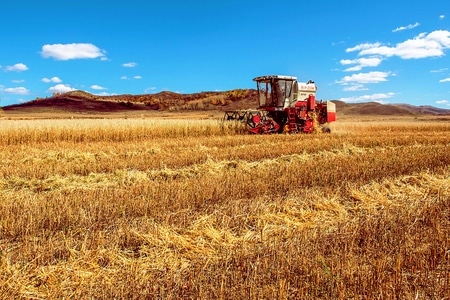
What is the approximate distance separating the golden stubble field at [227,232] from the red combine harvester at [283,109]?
10.3m

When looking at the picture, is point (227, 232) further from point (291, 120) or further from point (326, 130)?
point (326, 130)

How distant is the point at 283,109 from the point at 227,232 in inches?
597

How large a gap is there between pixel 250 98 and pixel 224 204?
5319cm

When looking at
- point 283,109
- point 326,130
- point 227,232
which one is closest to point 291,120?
point 283,109

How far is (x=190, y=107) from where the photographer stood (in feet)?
192

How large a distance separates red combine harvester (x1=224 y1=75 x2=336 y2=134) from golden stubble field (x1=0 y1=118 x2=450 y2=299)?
1030 centimetres

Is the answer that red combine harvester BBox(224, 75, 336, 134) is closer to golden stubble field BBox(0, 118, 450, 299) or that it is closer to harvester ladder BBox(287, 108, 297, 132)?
harvester ladder BBox(287, 108, 297, 132)

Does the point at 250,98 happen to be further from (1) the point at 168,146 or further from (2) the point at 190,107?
(1) the point at 168,146

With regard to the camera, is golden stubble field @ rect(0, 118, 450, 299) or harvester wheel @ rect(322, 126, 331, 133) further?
harvester wheel @ rect(322, 126, 331, 133)

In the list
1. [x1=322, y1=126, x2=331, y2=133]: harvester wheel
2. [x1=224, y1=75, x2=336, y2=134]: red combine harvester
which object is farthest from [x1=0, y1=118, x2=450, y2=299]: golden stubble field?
[x1=322, y1=126, x2=331, y2=133]: harvester wheel

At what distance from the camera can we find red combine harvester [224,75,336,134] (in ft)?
60.3

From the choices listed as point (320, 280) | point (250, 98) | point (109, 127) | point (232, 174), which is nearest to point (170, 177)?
point (232, 174)

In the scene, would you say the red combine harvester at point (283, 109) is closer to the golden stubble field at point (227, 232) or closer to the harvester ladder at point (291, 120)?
the harvester ladder at point (291, 120)

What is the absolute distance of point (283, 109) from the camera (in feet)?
61.3
